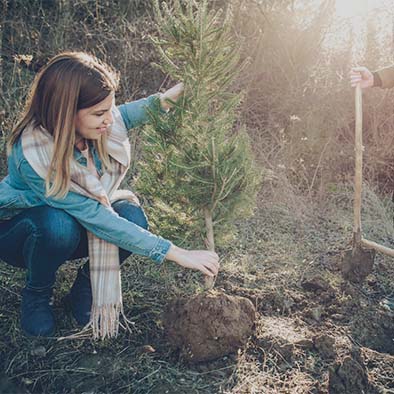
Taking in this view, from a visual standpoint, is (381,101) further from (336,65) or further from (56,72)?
(56,72)

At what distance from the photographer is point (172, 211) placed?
262cm

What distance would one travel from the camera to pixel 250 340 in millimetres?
2592

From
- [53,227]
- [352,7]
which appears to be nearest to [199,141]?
[53,227]

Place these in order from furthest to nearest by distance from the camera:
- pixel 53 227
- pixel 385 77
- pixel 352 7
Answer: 1. pixel 352 7
2. pixel 385 77
3. pixel 53 227

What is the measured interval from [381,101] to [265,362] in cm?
383

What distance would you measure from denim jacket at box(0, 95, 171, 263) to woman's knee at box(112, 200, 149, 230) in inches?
11.2

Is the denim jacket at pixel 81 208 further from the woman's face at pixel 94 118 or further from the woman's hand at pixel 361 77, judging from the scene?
the woman's hand at pixel 361 77

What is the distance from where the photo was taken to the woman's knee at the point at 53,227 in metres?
2.46

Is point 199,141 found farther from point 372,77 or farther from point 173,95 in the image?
point 372,77

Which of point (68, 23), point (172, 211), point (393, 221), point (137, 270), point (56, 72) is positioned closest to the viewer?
point (56, 72)

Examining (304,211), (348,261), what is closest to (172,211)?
(348,261)

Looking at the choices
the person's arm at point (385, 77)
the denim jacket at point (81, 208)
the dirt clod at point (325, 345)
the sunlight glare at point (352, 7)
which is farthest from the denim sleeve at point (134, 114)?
the sunlight glare at point (352, 7)

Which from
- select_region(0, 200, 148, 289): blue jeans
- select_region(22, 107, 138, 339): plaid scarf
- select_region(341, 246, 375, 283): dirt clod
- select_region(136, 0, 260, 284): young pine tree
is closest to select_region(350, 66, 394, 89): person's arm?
select_region(341, 246, 375, 283): dirt clod

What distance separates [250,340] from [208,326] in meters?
0.31
